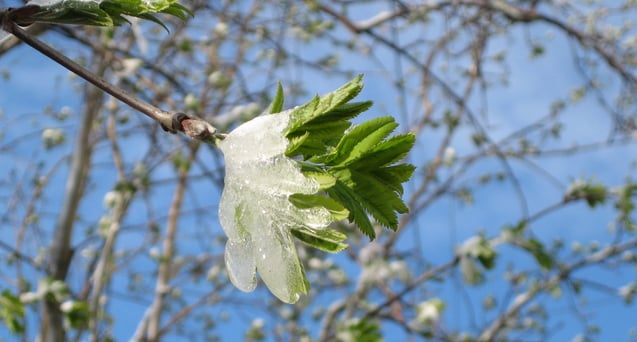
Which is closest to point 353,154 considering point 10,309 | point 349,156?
point 349,156

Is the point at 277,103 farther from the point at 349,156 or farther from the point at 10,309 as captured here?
the point at 10,309

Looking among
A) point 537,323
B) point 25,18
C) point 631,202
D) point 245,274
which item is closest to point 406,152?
point 245,274

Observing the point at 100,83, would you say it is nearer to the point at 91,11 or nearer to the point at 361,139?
the point at 91,11

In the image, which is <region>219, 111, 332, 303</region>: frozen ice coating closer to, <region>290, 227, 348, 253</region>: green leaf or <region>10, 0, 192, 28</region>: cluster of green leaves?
<region>290, 227, 348, 253</region>: green leaf

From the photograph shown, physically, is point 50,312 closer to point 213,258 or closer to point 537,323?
point 213,258

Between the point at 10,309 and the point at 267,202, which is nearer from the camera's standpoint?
the point at 267,202

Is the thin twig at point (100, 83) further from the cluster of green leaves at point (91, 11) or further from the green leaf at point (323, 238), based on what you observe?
the green leaf at point (323, 238)

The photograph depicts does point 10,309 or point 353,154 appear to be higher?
point 353,154

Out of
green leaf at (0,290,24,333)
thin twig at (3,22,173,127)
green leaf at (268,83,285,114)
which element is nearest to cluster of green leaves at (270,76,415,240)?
green leaf at (268,83,285,114)
